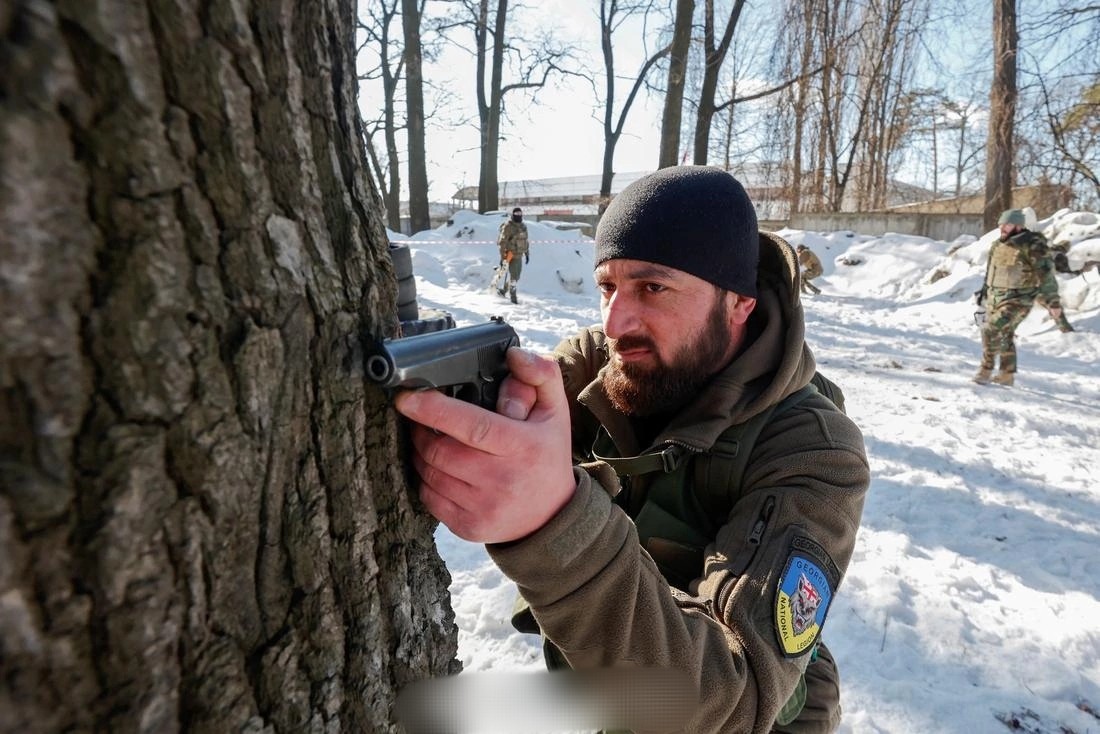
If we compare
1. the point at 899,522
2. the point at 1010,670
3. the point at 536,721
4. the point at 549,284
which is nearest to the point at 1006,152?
the point at 549,284

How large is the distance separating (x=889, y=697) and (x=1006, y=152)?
1494 centimetres

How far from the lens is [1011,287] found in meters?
6.65

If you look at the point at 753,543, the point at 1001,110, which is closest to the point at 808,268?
the point at 1001,110

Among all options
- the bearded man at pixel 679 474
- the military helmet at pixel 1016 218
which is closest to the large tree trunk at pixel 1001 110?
the military helmet at pixel 1016 218

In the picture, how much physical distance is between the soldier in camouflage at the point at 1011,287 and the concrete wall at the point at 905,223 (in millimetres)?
12887

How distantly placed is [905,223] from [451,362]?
837 inches

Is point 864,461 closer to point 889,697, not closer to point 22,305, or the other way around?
point 889,697

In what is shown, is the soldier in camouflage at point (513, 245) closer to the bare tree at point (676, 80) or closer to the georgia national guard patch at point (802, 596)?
the bare tree at point (676, 80)

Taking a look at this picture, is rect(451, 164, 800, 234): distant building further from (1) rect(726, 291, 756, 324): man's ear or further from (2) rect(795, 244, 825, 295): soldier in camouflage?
(1) rect(726, 291, 756, 324): man's ear

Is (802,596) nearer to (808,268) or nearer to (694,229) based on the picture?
(694,229)

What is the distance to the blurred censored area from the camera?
110 centimetres

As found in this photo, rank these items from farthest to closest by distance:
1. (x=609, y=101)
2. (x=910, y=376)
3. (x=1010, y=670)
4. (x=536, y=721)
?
(x=609, y=101) < (x=910, y=376) < (x=1010, y=670) < (x=536, y=721)

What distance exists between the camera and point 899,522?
390cm

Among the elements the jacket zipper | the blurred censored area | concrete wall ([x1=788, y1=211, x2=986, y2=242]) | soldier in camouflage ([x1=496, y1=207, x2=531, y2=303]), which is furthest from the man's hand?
concrete wall ([x1=788, y1=211, x2=986, y2=242])
